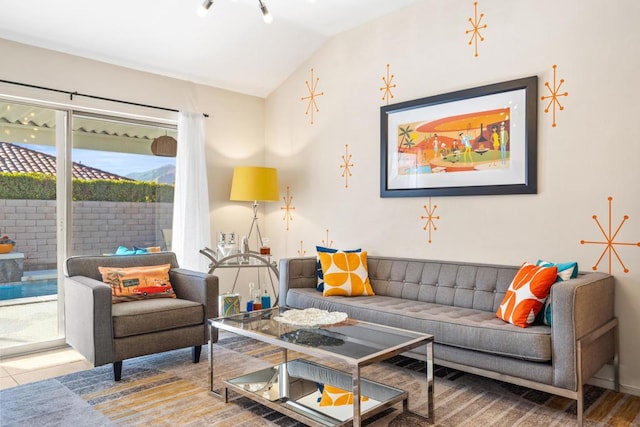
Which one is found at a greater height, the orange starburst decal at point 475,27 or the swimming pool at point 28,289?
the orange starburst decal at point 475,27

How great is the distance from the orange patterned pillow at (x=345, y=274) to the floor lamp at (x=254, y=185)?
38.3 inches

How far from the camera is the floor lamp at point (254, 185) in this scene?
4488 millimetres

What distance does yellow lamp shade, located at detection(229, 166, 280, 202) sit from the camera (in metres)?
4.48

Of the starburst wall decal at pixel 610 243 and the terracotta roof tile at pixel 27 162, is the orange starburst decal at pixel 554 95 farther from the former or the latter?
the terracotta roof tile at pixel 27 162

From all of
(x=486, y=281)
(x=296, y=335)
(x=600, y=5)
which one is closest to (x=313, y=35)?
(x=600, y=5)

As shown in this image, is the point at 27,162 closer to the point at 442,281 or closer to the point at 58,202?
the point at 58,202

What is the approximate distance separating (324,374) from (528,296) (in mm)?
1248

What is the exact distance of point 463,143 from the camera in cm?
350

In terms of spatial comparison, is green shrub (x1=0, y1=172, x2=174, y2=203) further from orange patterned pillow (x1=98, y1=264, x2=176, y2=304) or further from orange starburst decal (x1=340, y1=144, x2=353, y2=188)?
orange starburst decal (x1=340, y1=144, x2=353, y2=188)

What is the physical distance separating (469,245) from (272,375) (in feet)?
5.65

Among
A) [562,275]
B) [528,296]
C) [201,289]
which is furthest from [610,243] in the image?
[201,289]

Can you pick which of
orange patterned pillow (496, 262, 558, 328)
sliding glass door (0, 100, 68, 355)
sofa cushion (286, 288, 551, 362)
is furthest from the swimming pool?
orange patterned pillow (496, 262, 558, 328)

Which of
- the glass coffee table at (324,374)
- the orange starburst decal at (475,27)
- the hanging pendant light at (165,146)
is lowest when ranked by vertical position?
the glass coffee table at (324,374)

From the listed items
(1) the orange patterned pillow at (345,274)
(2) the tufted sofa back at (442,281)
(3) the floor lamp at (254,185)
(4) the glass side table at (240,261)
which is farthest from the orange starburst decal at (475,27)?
(4) the glass side table at (240,261)
